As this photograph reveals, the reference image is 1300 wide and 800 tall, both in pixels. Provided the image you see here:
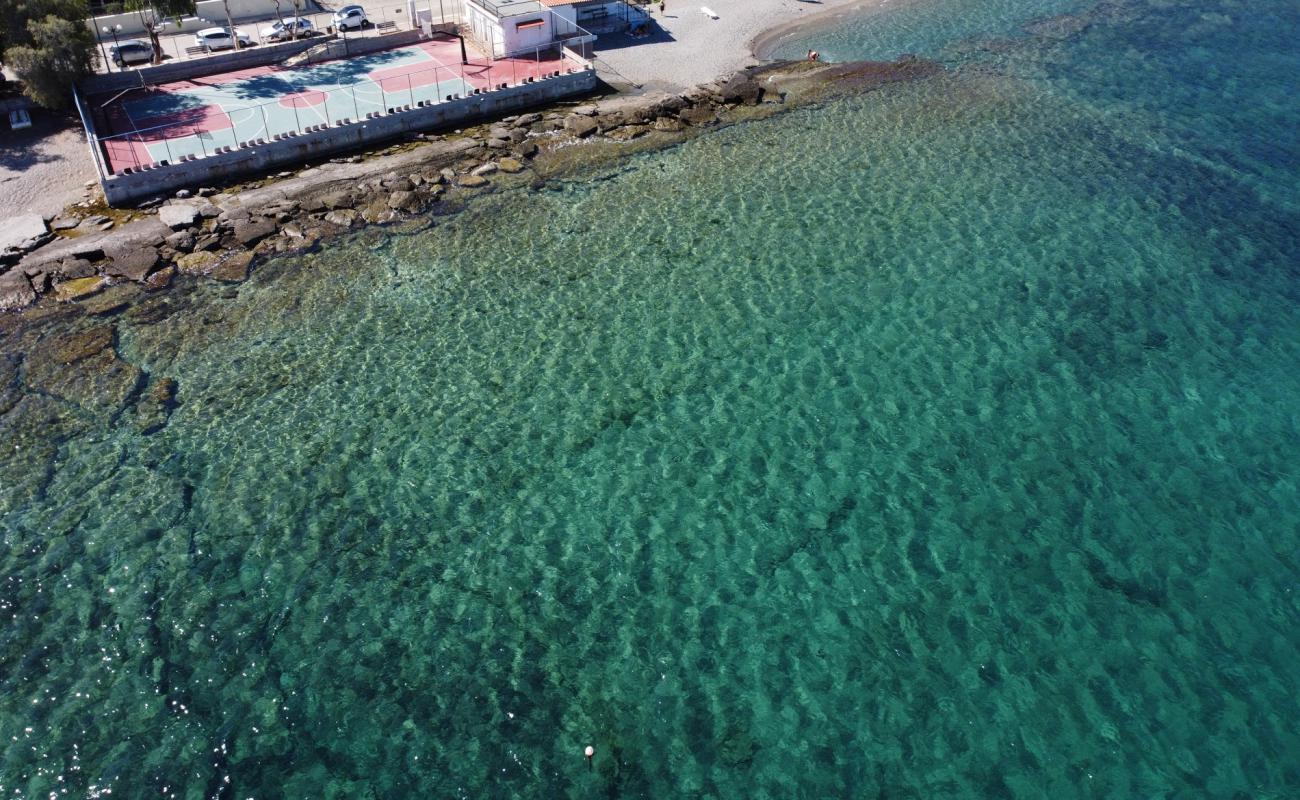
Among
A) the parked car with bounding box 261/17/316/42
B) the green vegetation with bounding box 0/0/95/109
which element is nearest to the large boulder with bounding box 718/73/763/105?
the parked car with bounding box 261/17/316/42

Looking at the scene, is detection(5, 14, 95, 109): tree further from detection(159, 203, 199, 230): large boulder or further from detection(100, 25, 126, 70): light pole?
detection(159, 203, 199, 230): large boulder

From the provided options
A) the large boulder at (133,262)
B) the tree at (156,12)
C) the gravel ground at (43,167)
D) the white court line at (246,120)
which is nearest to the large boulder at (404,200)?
the white court line at (246,120)

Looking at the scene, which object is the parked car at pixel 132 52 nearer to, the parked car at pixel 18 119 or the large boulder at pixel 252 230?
the parked car at pixel 18 119

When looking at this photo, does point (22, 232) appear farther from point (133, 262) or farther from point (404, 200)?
point (404, 200)

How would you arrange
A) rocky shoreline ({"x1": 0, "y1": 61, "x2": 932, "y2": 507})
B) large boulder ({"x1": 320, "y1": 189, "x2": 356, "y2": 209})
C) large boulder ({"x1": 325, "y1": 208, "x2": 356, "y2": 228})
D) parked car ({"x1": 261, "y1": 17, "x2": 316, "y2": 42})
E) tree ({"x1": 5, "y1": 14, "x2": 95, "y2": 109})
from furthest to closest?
parked car ({"x1": 261, "y1": 17, "x2": 316, "y2": 42})
tree ({"x1": 5, "y1": 14, "x2": 95, "y2": 109})
large boulder ({"x1": 320, "y1": 189, "x2": 356, "y2": 209})
large boulder ({"x1": 325, "y1": 208, "x2": 356, "y2": 228})
rocky shoreline ({"x1": 0, "y1": 61, "x2": 932, "y2": 507})

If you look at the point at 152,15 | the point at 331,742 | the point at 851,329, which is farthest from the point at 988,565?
the point at 152,15

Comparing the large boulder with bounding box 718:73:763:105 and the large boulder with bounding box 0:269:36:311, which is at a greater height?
the large boulder with bounding box 718:73:763:105

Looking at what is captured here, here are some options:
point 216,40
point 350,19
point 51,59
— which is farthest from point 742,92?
point 51,59
